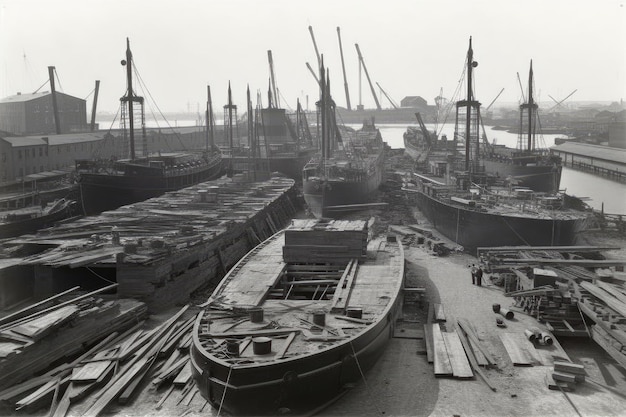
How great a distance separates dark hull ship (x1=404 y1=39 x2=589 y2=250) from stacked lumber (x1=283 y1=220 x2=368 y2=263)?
1332 cm

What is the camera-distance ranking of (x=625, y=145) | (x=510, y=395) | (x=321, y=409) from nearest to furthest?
1. (x=321, y=409)
2. (x=510, y=395)
3. (x=625, y=145)

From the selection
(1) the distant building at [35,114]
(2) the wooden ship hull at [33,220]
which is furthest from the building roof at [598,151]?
(1) the distant building at [35,114]

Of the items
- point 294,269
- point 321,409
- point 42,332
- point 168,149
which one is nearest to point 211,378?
point 321,409

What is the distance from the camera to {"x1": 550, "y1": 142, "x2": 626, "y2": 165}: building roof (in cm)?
7425

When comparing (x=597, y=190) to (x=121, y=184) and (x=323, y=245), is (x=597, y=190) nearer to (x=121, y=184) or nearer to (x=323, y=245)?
(x=121, y=184)

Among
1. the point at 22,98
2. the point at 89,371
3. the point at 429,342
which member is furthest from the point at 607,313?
the point at 22,98

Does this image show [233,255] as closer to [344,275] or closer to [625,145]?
[344,275]

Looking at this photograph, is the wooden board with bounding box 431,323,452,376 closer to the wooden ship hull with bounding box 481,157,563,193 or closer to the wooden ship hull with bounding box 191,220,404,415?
the wooden ship hull with bounding box 191,220,404,415

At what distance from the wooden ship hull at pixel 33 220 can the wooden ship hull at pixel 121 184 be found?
3.91 m

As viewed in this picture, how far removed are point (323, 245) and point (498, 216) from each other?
1455 cm

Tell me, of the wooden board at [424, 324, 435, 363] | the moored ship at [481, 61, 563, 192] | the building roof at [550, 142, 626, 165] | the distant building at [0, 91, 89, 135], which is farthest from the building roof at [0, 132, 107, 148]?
the building roof at [550, 142, 626, 165]

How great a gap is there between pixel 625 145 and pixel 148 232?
7603cm

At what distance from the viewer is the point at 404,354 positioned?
1962cm

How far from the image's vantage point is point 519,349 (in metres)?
19.2
